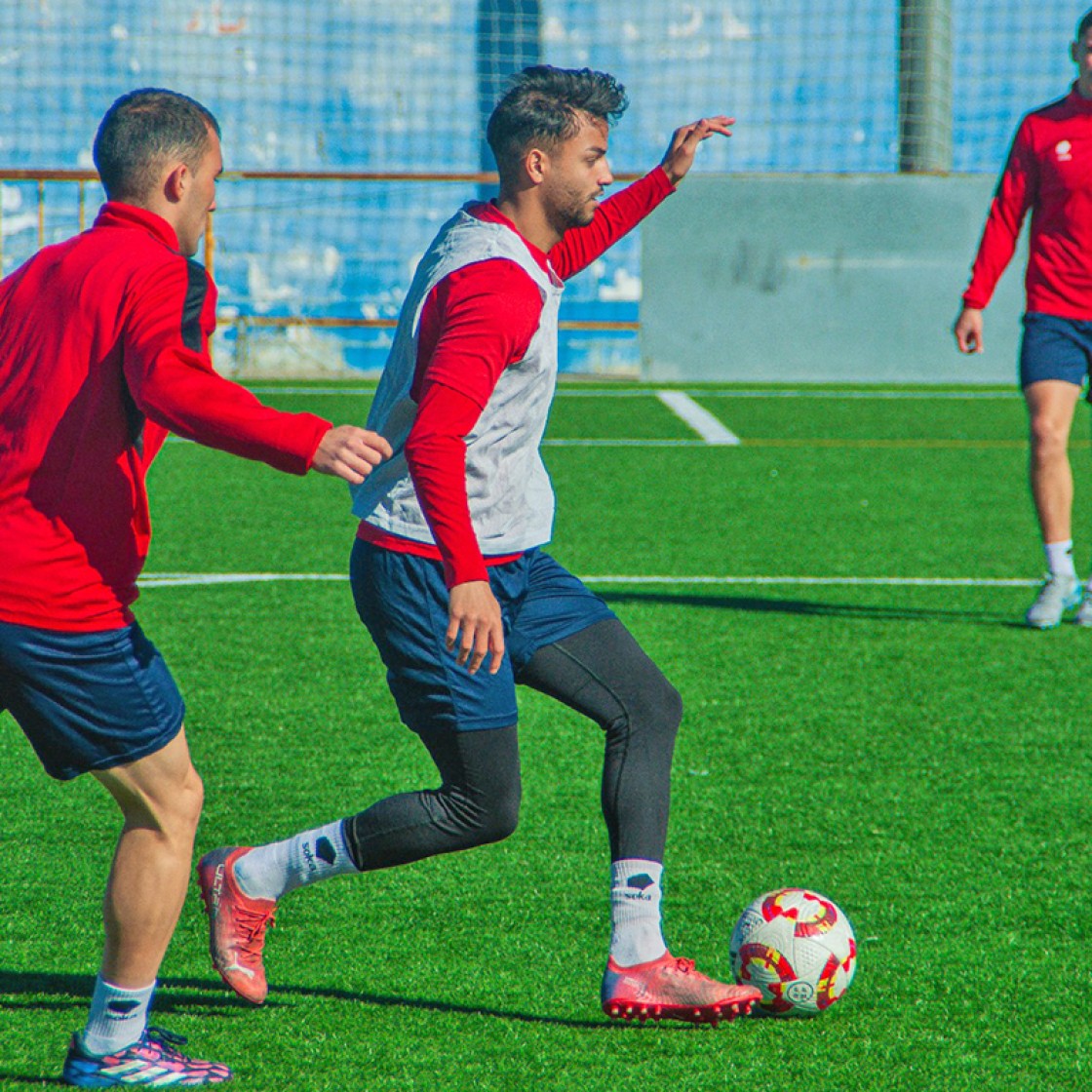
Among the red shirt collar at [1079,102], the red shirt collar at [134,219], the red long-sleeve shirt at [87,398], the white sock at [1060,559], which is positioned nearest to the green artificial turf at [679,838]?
the white sock at [1060,559]

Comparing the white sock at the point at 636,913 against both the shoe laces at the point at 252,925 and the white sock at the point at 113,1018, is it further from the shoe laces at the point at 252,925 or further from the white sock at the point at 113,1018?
the white sock at the point at 113,1018

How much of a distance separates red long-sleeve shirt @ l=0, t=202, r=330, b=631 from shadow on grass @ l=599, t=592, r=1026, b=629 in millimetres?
4564

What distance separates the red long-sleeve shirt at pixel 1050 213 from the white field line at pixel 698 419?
6094 mm

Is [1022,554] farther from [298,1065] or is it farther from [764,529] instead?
[298,1065]

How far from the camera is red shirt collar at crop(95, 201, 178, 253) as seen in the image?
2789 mm

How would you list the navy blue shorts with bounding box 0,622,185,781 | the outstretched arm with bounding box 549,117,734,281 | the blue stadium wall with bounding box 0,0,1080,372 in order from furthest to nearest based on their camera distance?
the blue stadium wall with bounding box 0,0,1080,372 → the outstretched arm with bounding box 549,117,734,281 → the navy blue shorts with bounding box 0,622,185,781

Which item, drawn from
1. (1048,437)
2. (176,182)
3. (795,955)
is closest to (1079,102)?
(1048,437)

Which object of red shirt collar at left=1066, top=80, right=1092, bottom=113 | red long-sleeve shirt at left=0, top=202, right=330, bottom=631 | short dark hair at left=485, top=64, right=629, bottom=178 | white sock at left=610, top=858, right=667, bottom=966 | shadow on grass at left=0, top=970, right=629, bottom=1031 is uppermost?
red shirt collar at left=1066, top=80, right=1092, bottom=113

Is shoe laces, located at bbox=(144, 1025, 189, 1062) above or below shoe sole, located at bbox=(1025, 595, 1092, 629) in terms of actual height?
above

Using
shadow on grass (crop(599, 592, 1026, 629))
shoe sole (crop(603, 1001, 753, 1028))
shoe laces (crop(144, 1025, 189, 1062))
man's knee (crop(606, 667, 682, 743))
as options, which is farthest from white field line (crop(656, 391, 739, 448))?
shoe laces (crop(144, 1025, 189, 1062))

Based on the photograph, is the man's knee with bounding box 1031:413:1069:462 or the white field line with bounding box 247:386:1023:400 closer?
the man's knee with bounding box 1031:413:1069:462

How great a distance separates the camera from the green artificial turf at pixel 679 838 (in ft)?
10.1

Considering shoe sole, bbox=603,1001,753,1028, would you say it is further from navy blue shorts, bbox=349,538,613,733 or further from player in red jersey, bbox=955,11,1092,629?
player in red jersey, bbox=955,11,1092,629

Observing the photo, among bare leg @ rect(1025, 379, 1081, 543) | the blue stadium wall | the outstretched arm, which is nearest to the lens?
the outstretched arm
